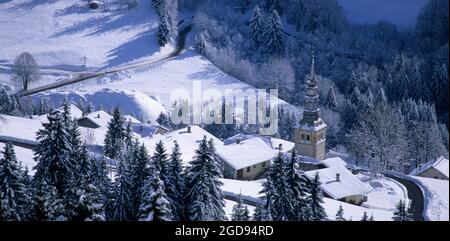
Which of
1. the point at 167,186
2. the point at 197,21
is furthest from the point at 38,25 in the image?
the point at 167,186

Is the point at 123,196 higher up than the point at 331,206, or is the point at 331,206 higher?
the point at 123,196

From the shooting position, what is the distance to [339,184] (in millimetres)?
33188

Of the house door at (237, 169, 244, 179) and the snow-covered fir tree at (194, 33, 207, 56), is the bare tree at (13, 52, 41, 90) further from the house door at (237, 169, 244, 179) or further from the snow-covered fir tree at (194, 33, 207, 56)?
the house door at (237, 169, 244, 179)

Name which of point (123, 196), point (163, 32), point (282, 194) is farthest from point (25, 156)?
point (163, 32)

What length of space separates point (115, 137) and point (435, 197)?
17730 millimetres

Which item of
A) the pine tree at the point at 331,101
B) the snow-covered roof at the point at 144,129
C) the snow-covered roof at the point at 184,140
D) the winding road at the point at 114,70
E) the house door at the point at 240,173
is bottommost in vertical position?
the pine tree at the point at 331,101

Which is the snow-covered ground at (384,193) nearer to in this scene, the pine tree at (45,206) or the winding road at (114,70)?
the pine tree at (45,206)

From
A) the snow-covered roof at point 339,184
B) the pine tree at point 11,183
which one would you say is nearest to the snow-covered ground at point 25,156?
the pine tree at point 11,183

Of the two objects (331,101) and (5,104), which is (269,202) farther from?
(331,101)

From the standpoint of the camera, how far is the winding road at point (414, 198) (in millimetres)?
28359

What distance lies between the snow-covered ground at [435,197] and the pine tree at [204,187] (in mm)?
9009

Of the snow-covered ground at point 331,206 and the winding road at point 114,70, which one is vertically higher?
the winding road at point 114,70

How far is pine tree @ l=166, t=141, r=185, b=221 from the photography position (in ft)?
74.4
